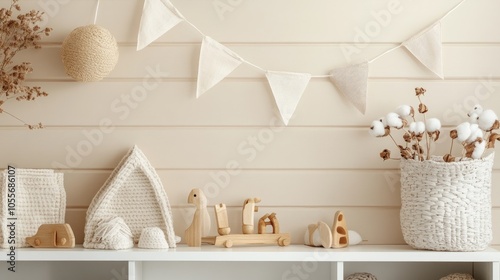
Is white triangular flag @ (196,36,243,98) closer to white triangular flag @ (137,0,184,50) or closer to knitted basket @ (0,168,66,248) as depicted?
white triangular flag @ (137,0,184,50)

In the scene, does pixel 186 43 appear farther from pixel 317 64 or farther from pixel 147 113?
pixel 317 64

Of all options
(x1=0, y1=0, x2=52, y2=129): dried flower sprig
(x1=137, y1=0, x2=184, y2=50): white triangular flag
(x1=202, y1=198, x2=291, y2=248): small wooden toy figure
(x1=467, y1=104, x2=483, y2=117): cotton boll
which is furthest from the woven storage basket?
(x1=0, y1=0, x2=52, y2=129): dried flower sprig

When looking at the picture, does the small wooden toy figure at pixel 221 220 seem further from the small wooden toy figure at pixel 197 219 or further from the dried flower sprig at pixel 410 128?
the dried flower sprig at pixel 410 128

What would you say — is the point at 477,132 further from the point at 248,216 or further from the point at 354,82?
the point at 248,216

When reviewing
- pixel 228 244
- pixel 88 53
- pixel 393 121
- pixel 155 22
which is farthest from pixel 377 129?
pixel 88 53

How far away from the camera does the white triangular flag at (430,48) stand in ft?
6.43

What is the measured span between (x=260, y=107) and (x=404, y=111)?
0.40m

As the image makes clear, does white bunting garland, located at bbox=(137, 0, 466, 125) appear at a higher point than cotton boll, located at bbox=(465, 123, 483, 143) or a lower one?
higher

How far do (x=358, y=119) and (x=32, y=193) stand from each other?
93 centimetres

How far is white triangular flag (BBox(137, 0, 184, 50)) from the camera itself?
6.43ft

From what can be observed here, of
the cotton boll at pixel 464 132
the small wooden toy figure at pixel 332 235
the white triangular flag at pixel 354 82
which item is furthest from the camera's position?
the white triangular flag at pixel 354 82

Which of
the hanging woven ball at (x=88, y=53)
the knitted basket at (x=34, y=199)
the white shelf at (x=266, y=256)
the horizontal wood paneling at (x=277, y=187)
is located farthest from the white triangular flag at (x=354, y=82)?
the knitted basket at (x=34, y=199)

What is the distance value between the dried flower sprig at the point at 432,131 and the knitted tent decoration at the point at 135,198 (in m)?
0.61

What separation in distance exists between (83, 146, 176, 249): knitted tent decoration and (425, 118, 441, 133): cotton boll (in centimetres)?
73
